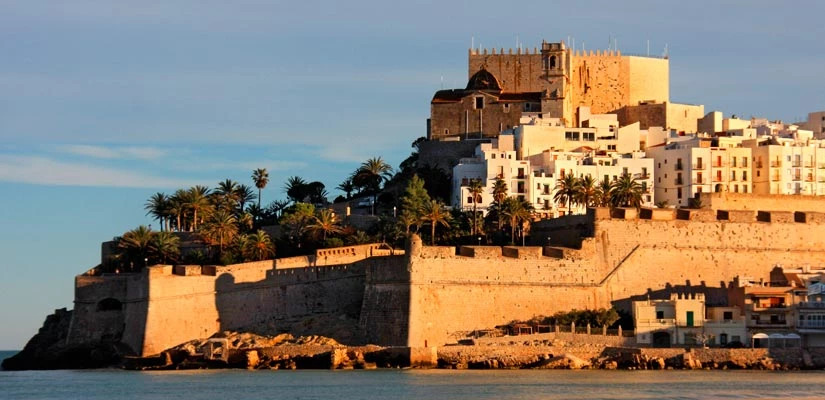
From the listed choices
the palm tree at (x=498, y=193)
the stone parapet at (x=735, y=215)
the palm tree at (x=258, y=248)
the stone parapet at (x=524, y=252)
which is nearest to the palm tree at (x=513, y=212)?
the palm tree at (x=498, y=193)

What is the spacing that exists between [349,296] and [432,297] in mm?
3499

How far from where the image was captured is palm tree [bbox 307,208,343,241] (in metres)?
66.6

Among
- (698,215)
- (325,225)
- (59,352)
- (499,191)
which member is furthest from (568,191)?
(59,352)

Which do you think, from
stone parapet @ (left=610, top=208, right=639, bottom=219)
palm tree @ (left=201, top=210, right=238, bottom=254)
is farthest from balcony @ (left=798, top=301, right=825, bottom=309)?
palm tree @ (left=201, top=210, right=238, bottom=254)

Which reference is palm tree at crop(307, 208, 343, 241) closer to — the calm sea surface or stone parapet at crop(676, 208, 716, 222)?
the calm sea surface

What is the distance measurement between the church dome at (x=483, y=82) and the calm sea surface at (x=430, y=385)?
24.4 meters

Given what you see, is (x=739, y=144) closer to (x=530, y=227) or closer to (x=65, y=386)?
(x=530, y=227)

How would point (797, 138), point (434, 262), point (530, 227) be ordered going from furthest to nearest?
point (797, 138) → point (530, 227) → point (434, 262)

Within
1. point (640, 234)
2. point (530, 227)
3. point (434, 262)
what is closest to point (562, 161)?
point (530, 227)

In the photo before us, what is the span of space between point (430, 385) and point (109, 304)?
1698 centimetres

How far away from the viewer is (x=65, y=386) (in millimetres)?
54062

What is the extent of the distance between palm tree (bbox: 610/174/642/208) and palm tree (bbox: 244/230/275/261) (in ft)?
40.9

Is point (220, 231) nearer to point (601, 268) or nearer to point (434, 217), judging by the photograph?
point (434, 217)

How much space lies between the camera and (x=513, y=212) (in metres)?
64.6
